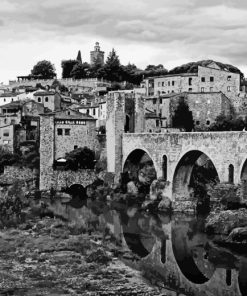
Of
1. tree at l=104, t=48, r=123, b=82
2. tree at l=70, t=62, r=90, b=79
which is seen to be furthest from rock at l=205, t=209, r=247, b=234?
tree at l=70, t=62, r=90, b=79

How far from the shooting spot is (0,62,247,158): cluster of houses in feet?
169

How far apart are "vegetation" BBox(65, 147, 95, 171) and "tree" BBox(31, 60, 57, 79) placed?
4994 cm

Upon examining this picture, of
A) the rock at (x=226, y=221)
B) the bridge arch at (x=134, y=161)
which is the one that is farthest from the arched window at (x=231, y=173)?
the bridge arch at (x=134, y=161)

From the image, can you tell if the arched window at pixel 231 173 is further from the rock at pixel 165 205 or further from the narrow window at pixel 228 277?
the narrow window at pixel 228 277

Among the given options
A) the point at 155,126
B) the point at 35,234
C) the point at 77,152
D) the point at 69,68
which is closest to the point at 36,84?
the point at 69,68

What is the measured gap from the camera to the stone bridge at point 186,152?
118 ft

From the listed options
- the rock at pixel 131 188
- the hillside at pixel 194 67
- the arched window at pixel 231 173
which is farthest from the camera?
the hillside at pixel 194 67

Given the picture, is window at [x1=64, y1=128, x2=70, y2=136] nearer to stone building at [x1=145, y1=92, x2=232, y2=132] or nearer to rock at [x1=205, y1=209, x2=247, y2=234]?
stone building at [x1=145, y1=92, x2=232, y2=132]

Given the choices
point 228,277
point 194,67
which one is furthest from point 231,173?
point 194,67

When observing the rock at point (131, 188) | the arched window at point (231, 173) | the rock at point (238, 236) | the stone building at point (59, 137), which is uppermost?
the stone building at point (59, 137)

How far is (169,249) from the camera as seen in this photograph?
2945cm

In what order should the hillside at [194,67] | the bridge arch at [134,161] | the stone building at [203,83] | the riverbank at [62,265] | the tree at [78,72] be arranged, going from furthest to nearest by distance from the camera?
the tree at [78,72] → the hillside at [194,67] → the stone building at [203,83] → the bridge arch at [134,161] → the riverbank at [62,265]

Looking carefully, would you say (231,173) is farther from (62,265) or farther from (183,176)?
(62,265)

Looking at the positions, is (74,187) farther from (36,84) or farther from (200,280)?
(36,84)
